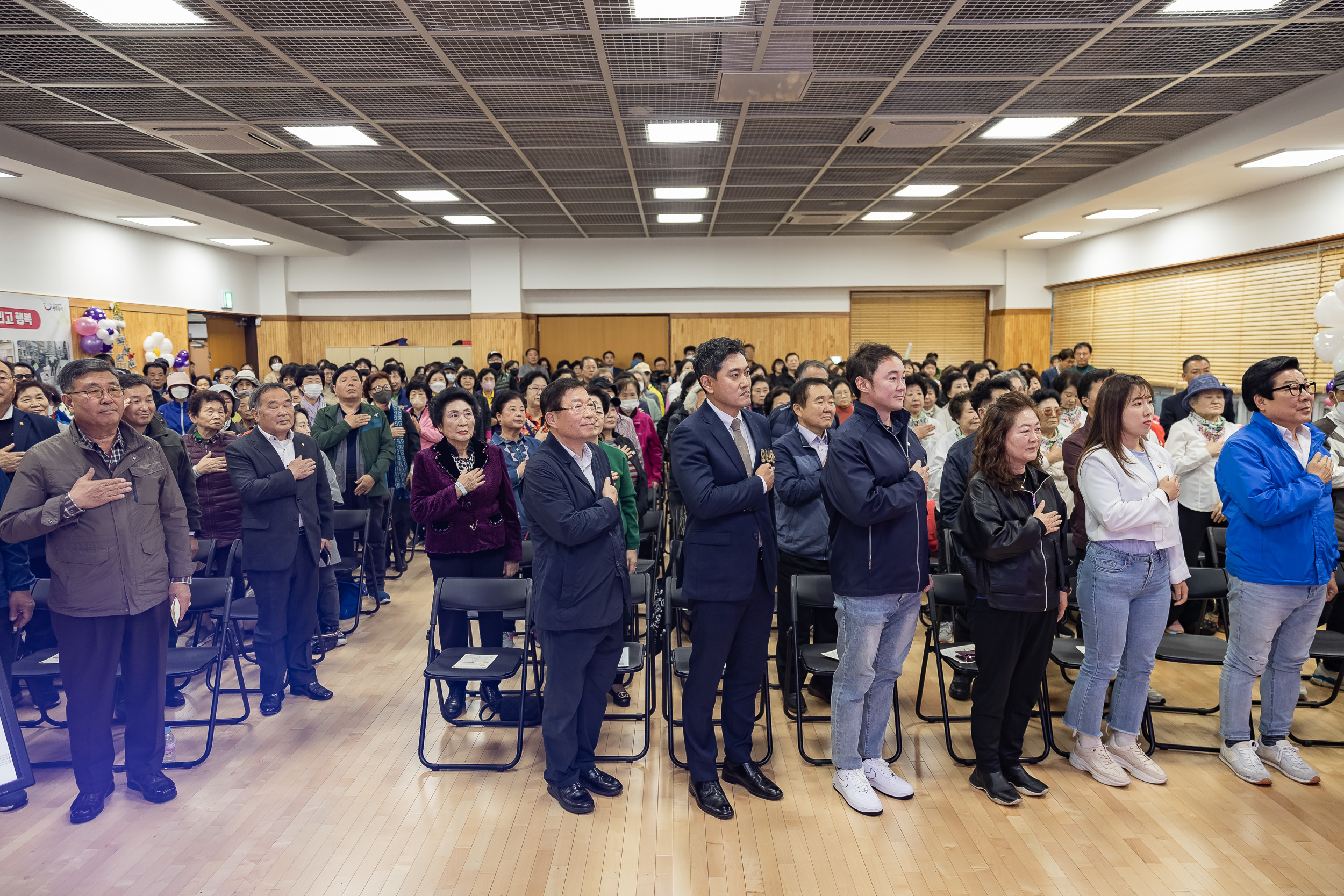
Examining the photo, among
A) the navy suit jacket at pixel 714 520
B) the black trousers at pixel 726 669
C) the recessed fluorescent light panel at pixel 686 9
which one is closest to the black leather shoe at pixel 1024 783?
the black trousers at pixel 726 669

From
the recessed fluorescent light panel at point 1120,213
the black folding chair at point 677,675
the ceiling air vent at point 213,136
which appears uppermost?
the ceiling air vent at point 213,136

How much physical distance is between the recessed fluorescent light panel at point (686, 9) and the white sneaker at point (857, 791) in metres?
4.23

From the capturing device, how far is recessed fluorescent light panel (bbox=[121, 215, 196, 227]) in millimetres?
10094

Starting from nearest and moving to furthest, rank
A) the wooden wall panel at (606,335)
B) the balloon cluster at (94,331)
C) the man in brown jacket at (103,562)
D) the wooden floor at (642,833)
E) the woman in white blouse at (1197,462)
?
A: the wooden floor at (642,833)
the man in brown jacket at (103,562)
the woman in white blouse at (1197,462)
the balloon cluster at (94,331)
the wooden wall panel at (606,335)

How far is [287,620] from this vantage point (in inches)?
170

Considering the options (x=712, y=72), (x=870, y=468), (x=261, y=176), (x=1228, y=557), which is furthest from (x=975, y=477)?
(x=261, y=176)

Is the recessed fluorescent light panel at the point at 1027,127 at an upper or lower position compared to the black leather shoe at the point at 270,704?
upper

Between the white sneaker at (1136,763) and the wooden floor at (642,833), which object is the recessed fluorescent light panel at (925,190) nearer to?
the wooden floor at (642,833)

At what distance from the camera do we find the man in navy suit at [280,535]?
161 inches

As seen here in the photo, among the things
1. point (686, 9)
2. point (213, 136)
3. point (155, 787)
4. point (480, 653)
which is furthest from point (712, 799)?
point (213, 136)

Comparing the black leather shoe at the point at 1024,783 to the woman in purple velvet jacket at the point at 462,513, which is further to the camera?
the woman in purple velvet jacket at the point at 462,513

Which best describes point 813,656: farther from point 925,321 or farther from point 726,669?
point 925,321

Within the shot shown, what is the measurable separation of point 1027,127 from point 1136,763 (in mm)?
5887

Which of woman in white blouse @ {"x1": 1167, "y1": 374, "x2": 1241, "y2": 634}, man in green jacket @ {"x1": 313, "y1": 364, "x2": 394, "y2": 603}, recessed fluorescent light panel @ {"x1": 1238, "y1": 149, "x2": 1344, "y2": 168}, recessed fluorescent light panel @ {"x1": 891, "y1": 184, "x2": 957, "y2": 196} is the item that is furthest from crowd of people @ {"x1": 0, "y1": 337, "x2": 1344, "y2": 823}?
recessed fluorescent light panel @ {"x1": 891, "y1": 184, "x2": 957, "y2": 196}
